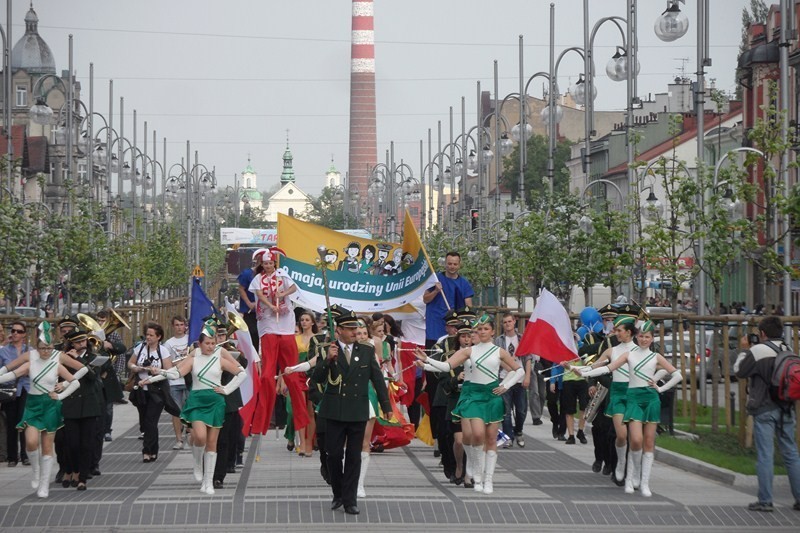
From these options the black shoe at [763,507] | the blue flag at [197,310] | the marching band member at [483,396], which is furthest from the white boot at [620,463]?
the blue flag at [197,310]

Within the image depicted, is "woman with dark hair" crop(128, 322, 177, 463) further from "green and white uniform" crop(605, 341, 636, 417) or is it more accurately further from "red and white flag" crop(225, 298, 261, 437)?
"green and white uniform" crop(605, 341, 636, 417)

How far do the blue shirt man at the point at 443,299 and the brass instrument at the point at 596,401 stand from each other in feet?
10.9

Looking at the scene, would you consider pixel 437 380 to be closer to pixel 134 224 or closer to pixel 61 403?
pixel 61 403

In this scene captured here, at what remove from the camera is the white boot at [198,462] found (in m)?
16.8

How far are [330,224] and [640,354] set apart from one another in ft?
456

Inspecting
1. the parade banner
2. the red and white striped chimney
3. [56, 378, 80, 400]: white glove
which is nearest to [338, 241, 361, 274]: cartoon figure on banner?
the parade banner

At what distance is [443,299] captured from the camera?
2127cm

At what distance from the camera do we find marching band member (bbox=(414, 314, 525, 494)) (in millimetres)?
16391

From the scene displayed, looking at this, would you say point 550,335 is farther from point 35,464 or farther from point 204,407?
point 35,464

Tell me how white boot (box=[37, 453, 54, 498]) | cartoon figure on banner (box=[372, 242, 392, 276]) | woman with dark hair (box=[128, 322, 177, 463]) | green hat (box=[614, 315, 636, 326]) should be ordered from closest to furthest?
1. white boot (box=[37, 453, 54, 498])
2. green hat (box=[614, 315, 636, 326])
3. woman with dark hair (box=[128, 322, 177, 463])
4. cartoon figure on banner (box=[372, 242, 392, 276])

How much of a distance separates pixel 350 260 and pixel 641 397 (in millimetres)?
8090

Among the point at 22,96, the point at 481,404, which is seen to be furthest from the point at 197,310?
the point at 22,96

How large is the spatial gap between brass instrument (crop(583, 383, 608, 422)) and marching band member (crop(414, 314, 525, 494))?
1.80 metres

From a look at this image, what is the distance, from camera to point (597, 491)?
1680 centimetres
